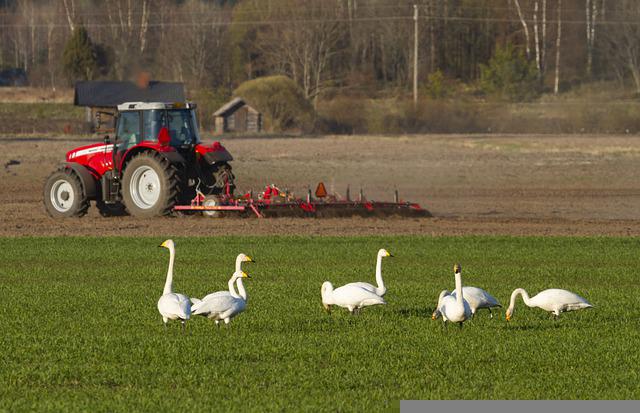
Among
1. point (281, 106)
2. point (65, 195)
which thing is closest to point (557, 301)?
point (65, 195)

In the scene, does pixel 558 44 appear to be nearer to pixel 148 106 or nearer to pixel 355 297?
pixel 148 106

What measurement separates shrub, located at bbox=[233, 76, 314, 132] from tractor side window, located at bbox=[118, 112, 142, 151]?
47852 mm

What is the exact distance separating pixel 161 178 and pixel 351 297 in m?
14.7

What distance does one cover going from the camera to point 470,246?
1043 inches

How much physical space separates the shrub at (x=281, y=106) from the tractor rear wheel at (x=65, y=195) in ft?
154

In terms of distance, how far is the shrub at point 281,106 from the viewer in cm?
7931

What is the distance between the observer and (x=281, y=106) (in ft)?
262

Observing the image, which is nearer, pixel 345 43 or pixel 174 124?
pixel 174 124

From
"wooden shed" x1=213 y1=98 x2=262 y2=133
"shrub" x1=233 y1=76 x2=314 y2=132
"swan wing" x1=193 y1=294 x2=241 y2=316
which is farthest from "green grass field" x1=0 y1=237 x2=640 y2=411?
"shrub" x1=233 y1=76 x2=314 y2=132

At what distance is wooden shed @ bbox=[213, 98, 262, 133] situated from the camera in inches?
3076

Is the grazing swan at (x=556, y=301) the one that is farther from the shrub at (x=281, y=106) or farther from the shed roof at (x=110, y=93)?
the shrub at (x=281, y=106)

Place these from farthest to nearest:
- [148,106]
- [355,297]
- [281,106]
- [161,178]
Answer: [281,106] → [148,106] → [161,178] → [355,297]

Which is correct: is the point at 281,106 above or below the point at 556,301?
above

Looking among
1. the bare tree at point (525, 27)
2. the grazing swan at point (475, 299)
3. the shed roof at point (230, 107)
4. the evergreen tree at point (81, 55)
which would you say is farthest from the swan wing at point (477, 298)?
the bare tree at point (525, 27)
